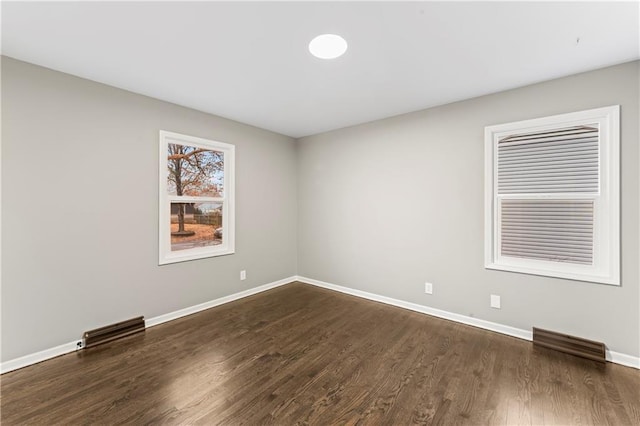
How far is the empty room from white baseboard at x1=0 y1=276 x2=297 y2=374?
0.02 m

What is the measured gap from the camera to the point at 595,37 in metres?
1.89

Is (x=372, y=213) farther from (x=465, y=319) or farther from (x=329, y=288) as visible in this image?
(x=465, y=319)

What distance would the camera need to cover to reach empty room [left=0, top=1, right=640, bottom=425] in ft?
5.74

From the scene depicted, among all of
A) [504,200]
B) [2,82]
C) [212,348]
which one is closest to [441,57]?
[504,200]

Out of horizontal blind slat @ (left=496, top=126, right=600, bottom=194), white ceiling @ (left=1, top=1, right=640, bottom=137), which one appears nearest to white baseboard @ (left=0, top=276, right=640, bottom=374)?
horizontal blind slat @ (left=496, top=126, right=600, bottom=194)

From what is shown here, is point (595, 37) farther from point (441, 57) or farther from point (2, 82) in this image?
point (2, 82)

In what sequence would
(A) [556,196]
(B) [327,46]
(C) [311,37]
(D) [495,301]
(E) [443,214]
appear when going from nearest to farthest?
1. (C) [311,37]
2. (B) [327,46]
3. (A) [556,196]
4. (D) [495,301]
5. (E) [443,214]

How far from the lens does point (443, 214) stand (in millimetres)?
3141

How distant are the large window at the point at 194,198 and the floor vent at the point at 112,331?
25.3 inches

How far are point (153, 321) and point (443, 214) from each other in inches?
136

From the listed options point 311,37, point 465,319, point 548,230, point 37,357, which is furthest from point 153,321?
point 548,230

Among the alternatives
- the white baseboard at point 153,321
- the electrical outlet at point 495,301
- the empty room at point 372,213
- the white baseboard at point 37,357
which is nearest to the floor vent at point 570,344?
the empty room at point 372,213

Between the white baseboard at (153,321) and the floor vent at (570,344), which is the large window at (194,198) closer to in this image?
the white baseboard at (153,321)

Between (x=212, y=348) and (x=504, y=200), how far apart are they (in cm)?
323
